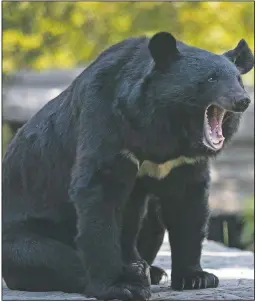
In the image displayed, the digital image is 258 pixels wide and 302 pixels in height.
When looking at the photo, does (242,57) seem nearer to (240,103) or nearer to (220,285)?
(240,103)

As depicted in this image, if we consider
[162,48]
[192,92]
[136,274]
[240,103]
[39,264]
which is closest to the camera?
[240,103]

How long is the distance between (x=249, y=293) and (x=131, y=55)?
58.9 inches

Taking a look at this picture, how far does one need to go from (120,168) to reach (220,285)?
1.14m

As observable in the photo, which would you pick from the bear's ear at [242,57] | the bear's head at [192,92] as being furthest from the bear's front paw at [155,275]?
the bear's ear at [242,57]

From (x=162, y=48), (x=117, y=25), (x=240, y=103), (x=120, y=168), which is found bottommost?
(x=120, y=168)

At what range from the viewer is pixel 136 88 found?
4609mm

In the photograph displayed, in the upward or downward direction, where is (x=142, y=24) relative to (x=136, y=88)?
upward

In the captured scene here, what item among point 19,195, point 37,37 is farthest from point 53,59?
point 19,195

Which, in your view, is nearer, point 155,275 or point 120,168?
point 120,168

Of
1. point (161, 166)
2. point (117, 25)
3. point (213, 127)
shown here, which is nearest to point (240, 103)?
point (213, 127)

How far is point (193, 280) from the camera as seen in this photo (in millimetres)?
5133

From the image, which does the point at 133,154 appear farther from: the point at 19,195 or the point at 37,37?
the point at 37,37

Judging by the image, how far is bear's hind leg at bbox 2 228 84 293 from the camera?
5027 mm

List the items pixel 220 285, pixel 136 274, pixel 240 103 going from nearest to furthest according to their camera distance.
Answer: pixel 240 103
pixel 136 274
pixel 220 285
